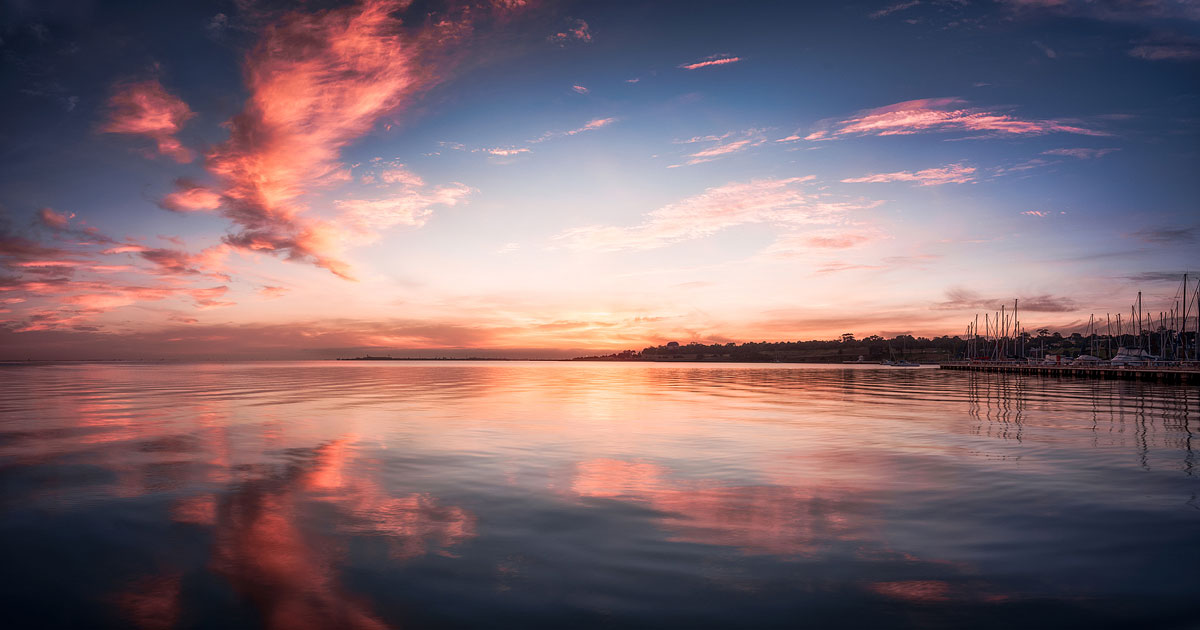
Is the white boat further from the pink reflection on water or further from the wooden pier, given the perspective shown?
the pink reflection on water

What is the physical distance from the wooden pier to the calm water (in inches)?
2748

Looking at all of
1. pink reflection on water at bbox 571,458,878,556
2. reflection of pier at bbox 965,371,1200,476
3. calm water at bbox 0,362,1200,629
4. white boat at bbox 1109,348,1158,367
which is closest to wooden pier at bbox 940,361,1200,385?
white boat at bbox 1109,348,1158,367

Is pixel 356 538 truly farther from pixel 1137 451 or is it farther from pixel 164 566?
pixel 1137 451

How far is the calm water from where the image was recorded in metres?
6.65

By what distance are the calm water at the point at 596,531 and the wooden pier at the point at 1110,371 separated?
69.8 meters

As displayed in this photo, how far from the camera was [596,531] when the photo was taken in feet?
31.6

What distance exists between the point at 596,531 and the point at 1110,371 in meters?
106

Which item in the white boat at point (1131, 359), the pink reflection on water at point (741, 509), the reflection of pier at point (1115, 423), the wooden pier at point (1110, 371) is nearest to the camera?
the pink reflection on water at point (741, 509)

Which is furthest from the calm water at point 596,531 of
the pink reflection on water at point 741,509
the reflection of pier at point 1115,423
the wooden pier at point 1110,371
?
the wooden pier at point 1110,371

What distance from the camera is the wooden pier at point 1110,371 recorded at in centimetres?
6965

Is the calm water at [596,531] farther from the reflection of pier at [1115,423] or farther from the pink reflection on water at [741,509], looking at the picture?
the reflection of pier at [1115,423]

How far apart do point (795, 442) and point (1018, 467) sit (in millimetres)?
6236

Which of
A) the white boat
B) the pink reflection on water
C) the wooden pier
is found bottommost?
the wooden pier

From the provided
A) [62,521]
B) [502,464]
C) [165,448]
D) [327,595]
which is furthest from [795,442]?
[165,448]
